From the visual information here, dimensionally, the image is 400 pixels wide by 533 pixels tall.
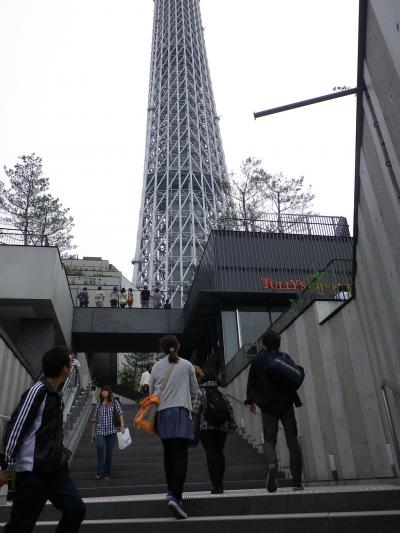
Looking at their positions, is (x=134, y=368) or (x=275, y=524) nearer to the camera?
(x=275, y=524)

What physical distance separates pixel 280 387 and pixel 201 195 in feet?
180

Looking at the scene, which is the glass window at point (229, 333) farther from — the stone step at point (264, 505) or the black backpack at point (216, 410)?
the stone step at point (264, 505)

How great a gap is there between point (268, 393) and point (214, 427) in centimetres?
64

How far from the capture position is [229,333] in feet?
52.2

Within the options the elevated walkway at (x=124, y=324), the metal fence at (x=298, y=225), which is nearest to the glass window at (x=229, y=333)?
the metal fence at (x=298, y=225)

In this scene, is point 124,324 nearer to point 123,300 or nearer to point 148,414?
point 123,300

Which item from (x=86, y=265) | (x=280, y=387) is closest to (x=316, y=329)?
(x=280, y=387)

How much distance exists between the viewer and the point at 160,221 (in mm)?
58781

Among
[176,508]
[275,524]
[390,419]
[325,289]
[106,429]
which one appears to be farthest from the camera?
[325,289]

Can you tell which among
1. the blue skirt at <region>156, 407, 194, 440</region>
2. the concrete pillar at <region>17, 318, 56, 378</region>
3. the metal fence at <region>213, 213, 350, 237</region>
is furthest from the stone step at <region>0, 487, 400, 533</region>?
the metal fence at <region>213, 213, 350, 237</region>

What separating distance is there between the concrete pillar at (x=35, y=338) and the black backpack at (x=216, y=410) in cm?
1162

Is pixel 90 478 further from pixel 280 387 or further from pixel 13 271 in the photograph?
pixel 13 271

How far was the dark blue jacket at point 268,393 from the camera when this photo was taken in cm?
461

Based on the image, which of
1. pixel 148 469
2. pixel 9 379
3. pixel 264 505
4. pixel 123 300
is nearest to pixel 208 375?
pixel 264 505
